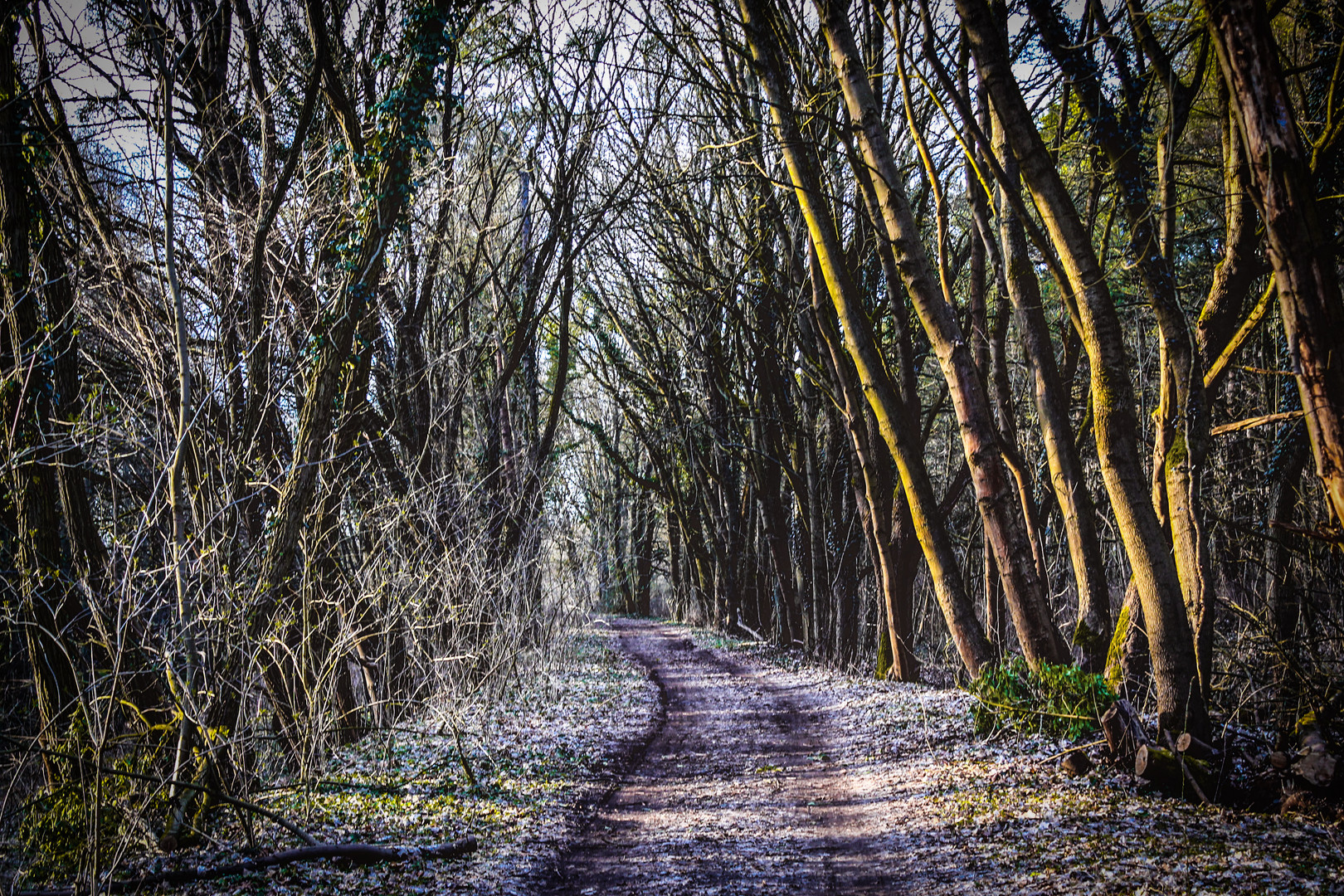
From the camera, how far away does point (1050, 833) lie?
4809mm

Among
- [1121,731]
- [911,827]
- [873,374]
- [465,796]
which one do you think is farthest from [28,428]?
[1121,731]

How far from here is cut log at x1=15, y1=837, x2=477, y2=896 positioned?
14.4ft

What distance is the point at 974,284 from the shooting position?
10.0m

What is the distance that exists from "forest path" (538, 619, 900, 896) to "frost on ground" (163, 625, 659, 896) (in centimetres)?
33

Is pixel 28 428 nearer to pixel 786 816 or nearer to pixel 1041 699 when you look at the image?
pixel 786 816

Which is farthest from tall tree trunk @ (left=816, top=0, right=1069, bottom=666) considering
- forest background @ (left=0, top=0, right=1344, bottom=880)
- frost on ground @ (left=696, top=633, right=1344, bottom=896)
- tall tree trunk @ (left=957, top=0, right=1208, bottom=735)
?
tall tree trunk @ (left=957, top=0, right=1208, bottom=735)

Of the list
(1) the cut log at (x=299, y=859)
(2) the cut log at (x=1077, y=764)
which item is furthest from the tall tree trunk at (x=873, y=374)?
(1) the cut log at (x=299, y=859)

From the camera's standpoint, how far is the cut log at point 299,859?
4.40 metres

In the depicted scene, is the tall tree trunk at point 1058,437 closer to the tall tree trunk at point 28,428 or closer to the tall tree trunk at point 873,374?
the tall tree trunk at point 873,374

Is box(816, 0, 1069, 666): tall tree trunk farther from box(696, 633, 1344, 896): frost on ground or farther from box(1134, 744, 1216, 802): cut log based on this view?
box(1134, 744, 1216, 802): cut log

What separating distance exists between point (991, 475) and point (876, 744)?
2.74m

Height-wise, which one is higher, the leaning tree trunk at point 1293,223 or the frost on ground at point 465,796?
the leaning tree trunk at point 1293,223

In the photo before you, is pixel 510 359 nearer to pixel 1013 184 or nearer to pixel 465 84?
pixel 465 84

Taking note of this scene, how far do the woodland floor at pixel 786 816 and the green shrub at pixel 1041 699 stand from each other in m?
0.17
